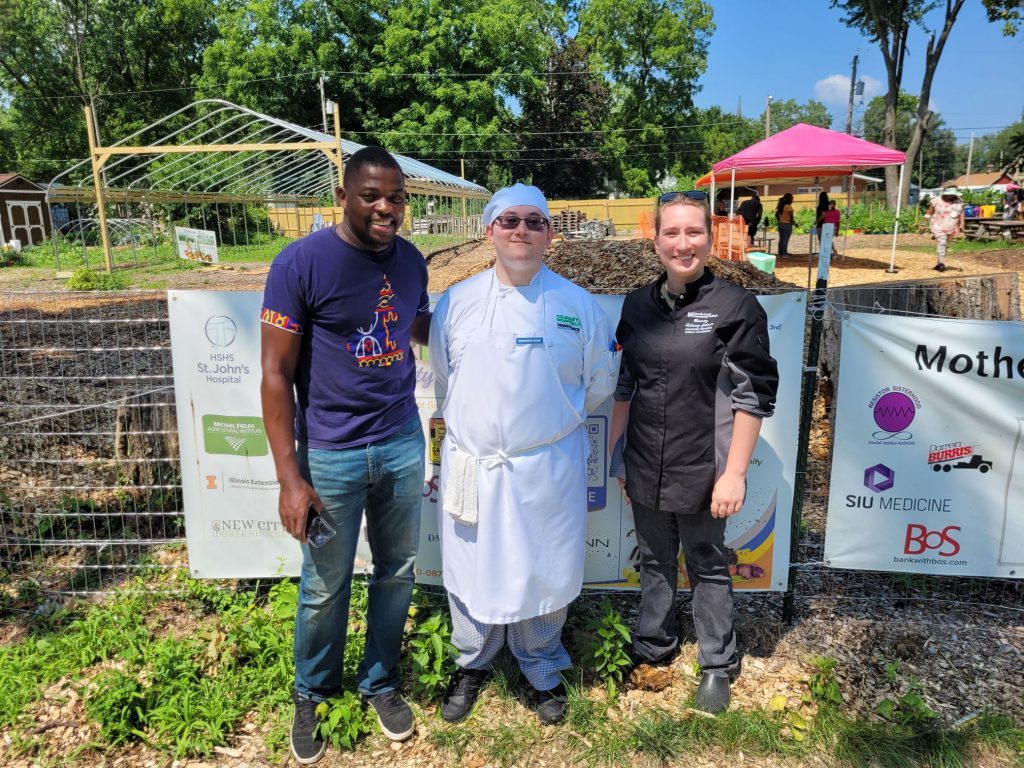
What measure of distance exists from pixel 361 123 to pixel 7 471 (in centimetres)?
4121

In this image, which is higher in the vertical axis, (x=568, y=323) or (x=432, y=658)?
(x=568, y=323)

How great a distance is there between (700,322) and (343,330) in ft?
4.14

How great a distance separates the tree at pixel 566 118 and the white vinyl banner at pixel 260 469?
49.9 metres

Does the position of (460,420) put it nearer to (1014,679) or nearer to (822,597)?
(822,597)

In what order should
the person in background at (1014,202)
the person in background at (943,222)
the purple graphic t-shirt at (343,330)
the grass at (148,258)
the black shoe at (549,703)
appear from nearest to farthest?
the purple graphic t-shirt at (343,330), the black shoe at (549,703), the person in background at (943,222), the grass at (148,258), the person in background at (1014,202)

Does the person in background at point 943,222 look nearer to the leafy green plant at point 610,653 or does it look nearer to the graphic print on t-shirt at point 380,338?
the leafy green plant at point 610,653

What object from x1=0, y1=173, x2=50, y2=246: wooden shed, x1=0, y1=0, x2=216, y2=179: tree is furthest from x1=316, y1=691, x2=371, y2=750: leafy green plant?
x1=0, y1=0, x2=216, y2=179: tree

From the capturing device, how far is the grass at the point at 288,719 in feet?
8.35

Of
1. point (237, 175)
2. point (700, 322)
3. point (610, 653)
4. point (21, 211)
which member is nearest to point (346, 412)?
point (700, 322)

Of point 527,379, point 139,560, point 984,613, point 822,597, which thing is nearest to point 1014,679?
point 984,613

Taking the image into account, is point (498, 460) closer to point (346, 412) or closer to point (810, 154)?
point (346, 412)

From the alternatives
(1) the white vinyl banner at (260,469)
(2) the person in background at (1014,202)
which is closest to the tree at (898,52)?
(2) the person in background at (1014,202)

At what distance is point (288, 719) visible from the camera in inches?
107

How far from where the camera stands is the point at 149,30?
43.2 meters
